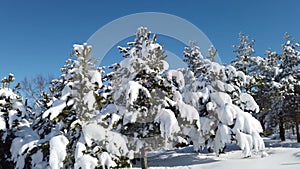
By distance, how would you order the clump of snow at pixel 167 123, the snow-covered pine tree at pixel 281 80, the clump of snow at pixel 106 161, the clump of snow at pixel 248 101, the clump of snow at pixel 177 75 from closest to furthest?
the clump of snow at pixel 106 161 → the clump of snow at pixel 167 123 → the clump of snow at pixel 177 75 → the clump of snow at pixel 248 101 → the snow-covered pine tree at pixel 281 80

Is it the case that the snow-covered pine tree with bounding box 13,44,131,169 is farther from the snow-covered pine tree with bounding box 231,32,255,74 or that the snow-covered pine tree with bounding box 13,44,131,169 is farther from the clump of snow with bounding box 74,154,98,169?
the snow-covered pine tree with bounding box 231,32,255,74

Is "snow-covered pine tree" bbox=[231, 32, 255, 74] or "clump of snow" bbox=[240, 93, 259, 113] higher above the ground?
"snow-covered pine tree" bbox=[231, 32, 255, 74]

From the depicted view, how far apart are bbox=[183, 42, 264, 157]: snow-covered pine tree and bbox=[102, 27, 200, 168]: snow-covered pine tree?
1955 millimetres

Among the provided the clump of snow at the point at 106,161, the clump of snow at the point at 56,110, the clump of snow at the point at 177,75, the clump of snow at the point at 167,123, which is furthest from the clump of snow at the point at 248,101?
the clump of snow at the point at 56,110

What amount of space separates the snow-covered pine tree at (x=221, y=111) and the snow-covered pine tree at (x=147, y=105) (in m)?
1.96

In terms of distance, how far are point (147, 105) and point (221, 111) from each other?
12.5 feet

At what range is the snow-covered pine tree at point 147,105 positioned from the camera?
10734mm

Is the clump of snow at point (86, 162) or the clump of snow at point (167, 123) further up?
the clump of snow at point (167, 123)

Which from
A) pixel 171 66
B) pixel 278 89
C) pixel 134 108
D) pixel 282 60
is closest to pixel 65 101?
pixel 134 108

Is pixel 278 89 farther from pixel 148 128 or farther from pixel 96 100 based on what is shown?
pixel 96 100

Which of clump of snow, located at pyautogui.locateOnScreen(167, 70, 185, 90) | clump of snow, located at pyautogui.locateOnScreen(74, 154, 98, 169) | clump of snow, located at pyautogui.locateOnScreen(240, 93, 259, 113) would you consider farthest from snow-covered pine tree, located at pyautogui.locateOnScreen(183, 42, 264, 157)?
clump of snow, located at pyautogui.locateOnScreen(74, 154, 98, 169)

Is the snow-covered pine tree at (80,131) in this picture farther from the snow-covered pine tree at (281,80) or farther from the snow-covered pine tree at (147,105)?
the snow-covered pine tree at (281,80)

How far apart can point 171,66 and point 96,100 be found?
444 centimetres

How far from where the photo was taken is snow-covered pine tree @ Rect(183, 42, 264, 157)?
1184cm
